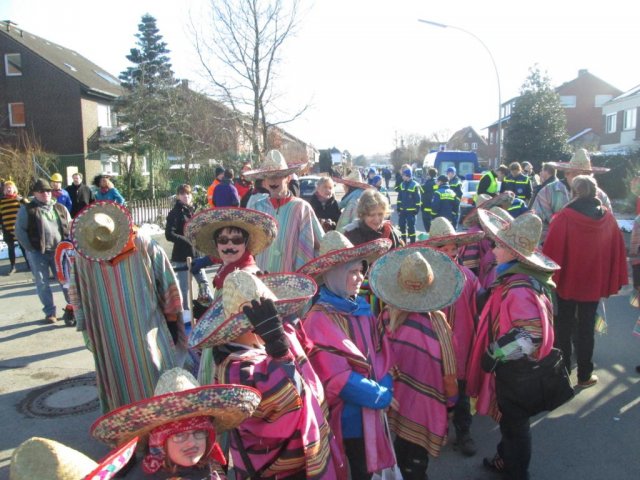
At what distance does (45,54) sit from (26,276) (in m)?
27.7

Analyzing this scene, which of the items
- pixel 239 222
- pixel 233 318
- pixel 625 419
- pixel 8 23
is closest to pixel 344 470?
pixel 233 318

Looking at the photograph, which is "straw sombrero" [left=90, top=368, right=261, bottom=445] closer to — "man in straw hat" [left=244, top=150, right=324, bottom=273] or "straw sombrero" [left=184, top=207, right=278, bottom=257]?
"straw sombrero" [left=184, top=207, right=278, bottom=257]

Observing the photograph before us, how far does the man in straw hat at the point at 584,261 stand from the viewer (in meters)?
4.86

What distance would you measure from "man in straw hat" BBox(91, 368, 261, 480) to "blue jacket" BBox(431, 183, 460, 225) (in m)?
11.6

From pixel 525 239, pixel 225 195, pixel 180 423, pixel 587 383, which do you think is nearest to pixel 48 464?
pixel 180 423

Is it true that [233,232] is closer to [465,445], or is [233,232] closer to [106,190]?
[465,445]

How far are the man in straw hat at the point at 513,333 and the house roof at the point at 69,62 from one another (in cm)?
3326

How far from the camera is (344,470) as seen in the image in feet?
8.34

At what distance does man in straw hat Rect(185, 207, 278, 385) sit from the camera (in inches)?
134

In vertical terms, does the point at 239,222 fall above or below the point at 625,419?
above

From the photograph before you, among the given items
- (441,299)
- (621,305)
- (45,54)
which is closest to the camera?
(441,299)

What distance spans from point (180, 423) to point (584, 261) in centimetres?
423

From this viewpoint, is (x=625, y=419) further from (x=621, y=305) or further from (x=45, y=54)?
(x=45, y=54)

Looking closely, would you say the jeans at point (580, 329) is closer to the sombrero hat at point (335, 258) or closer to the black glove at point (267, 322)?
the sombrero hat at point (335, 258)
